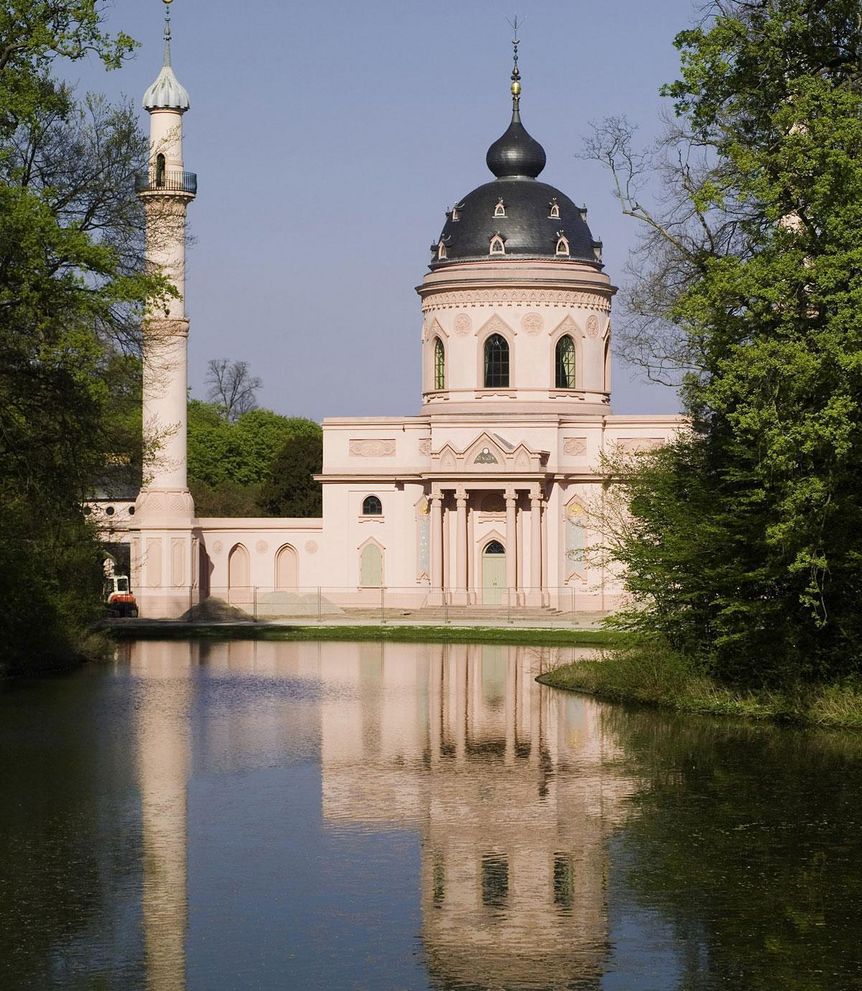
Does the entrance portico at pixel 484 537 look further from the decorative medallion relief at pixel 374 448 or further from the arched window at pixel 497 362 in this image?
the arched window at pixel 497 362

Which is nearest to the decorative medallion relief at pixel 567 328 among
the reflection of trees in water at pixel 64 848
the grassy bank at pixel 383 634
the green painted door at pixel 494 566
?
the green painted door at pixel 494 566

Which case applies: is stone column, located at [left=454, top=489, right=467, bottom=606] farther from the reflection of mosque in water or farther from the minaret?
the reflection of mosque in water

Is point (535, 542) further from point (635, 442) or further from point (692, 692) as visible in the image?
point (692, 692)

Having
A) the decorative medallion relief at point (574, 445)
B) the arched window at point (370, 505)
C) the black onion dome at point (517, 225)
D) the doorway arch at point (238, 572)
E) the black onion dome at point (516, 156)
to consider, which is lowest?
the doorway arch at point (238, 572)

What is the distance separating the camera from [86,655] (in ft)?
140

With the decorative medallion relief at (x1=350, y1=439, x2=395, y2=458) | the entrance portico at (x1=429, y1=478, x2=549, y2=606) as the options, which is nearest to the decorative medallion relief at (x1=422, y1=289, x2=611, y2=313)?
the decorative medallion relief at (x1=350, y1=439, x2=395, y2=458)

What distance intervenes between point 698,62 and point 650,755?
9.74 meters

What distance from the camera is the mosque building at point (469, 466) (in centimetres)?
6806

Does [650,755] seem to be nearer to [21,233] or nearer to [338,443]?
[21,233]

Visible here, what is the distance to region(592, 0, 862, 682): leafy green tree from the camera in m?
24.0

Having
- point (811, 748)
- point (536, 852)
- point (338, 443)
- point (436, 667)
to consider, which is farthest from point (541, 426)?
point (536, 852)

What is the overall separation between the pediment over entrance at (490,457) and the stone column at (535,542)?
1.10m

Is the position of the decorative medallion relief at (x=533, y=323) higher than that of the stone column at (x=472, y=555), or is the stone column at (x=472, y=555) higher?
the decorative medallion relief at (x=533, y=323)

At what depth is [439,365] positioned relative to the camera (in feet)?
240
